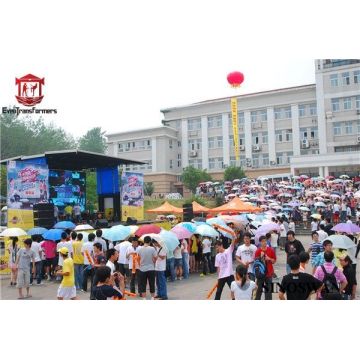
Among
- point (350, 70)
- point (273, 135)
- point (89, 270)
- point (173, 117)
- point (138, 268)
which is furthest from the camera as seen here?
point (273, 135)

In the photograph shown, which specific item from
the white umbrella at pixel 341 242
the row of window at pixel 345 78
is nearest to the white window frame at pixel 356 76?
the row of window at pixel 345 78

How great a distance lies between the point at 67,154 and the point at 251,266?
392 inches

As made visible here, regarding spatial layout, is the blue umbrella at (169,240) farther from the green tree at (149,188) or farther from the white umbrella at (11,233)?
the green tree at (149,188)

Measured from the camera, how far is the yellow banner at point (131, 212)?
17.8 m

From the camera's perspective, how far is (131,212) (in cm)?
1800

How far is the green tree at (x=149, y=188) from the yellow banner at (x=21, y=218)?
7.00 metres

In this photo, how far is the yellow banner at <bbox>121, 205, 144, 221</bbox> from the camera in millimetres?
17828

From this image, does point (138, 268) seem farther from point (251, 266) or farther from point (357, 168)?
point (357, 168)

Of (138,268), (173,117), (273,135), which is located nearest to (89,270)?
(138,268)

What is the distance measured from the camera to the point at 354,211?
544 inches

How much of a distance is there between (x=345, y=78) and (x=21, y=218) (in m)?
10.6

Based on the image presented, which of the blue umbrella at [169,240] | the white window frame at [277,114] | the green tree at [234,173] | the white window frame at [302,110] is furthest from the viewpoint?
the green tree at [234,173]

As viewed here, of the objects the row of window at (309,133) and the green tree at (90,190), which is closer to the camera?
the row of window at (309,133)


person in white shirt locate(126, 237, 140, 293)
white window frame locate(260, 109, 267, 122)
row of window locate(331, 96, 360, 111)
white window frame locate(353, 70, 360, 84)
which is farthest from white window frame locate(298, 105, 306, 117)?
person in white shirt locate(126, 237, 140, 293)
